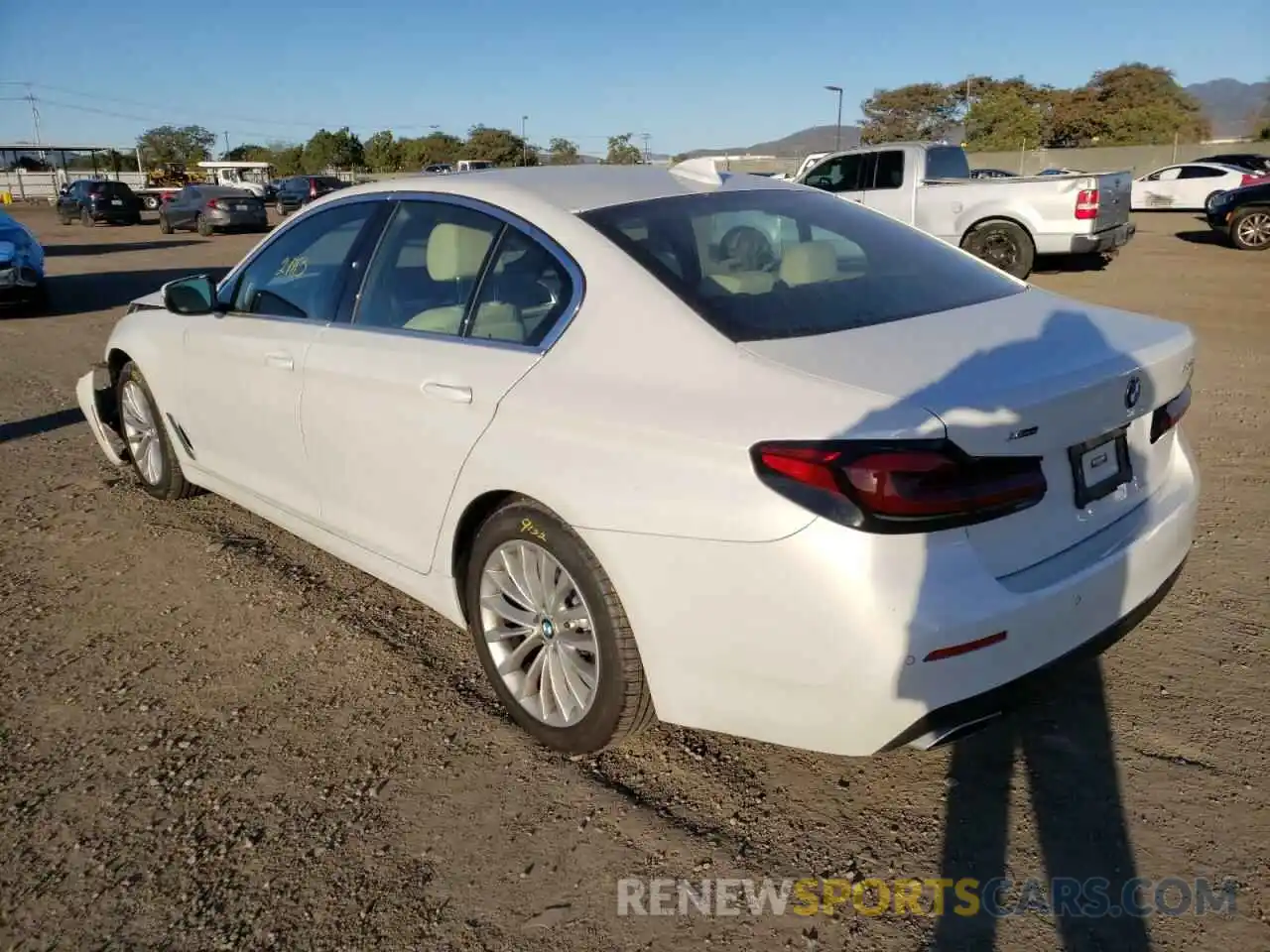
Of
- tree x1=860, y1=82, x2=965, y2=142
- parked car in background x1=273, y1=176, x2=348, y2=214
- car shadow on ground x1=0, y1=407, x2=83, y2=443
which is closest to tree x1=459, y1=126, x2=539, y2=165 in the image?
tree x1=860, y1=82, x2=965, y2=142

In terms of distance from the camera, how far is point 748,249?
3.07 meters

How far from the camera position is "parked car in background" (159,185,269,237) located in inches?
1085

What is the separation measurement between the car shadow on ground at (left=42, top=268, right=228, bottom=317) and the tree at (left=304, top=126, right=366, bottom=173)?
214 ft

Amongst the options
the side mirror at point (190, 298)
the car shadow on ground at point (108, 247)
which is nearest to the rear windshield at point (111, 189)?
the car shadow on ground at point (108, 247)

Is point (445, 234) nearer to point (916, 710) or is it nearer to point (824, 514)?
point (824, 514)

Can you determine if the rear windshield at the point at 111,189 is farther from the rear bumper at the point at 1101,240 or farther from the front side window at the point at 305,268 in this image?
the front side window at the point at 305,268

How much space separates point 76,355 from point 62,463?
421 centimetres

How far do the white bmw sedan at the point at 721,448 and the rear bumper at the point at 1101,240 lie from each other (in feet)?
35.1

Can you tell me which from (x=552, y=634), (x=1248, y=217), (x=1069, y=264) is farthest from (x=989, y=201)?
(x=552, y=634)

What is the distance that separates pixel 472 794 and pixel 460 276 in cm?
161

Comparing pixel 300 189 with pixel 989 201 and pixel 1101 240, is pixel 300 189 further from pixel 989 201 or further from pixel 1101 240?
pixel 1101 240

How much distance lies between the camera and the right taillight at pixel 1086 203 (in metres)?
12.6

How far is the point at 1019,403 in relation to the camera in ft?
7.18

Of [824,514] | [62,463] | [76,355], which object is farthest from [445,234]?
[76,355]
